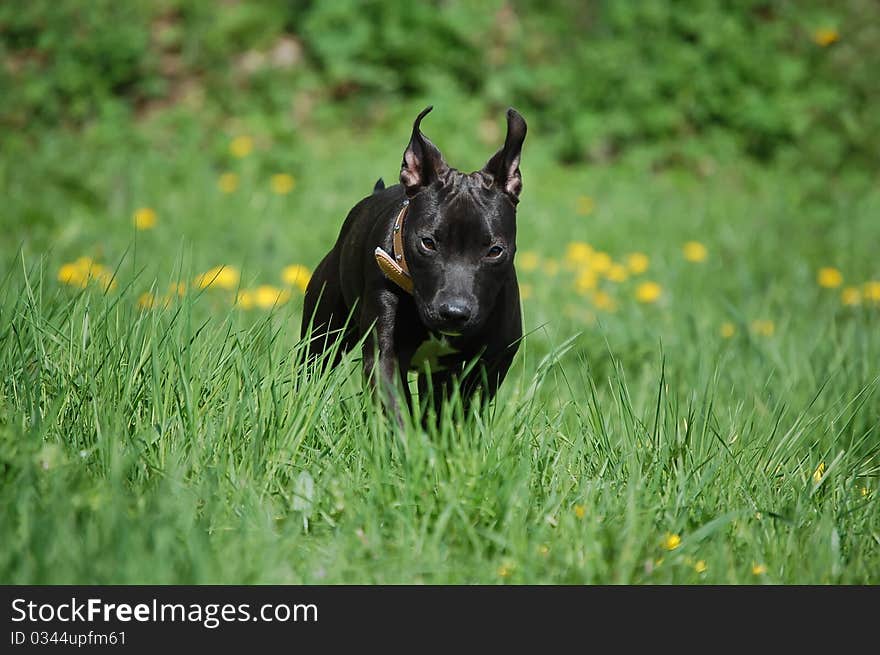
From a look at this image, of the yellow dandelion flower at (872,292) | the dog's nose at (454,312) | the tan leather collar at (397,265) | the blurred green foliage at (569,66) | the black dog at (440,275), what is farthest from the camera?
the blurred green foliage at (569,66)

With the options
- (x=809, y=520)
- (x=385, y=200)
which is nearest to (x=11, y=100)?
(x=385, y=200)

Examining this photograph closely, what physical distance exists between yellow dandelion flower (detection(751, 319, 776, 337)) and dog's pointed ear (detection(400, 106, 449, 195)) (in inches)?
97.4

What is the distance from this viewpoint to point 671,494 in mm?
3121

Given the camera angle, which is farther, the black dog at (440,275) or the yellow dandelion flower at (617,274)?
the yellow dandelion flower at (617,274)

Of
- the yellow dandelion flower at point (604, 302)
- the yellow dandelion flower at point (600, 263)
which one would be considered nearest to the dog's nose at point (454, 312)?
the yellow dandelion flower at point (604, 302)

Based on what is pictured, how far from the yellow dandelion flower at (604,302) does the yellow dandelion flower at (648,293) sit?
0.54 feet

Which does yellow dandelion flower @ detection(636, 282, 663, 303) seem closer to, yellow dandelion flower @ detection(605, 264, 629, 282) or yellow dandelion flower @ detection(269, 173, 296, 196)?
yellow dandelion flower @ detection(605, 264, 629, 282)

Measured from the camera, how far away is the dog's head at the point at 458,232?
3.23 meters

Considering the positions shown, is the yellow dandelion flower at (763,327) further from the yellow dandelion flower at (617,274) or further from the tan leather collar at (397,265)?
the tan leather collar at (397,265)

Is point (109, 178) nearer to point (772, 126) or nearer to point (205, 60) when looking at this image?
point (205, 60)

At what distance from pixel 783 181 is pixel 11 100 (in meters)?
6.09

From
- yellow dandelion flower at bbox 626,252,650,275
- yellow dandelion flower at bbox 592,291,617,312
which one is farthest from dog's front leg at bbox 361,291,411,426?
yellow dandelion flower at bbox 626,252,650,275

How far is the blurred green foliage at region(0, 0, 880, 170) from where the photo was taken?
9.35m

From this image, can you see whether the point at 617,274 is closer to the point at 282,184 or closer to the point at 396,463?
the point at 282,184
